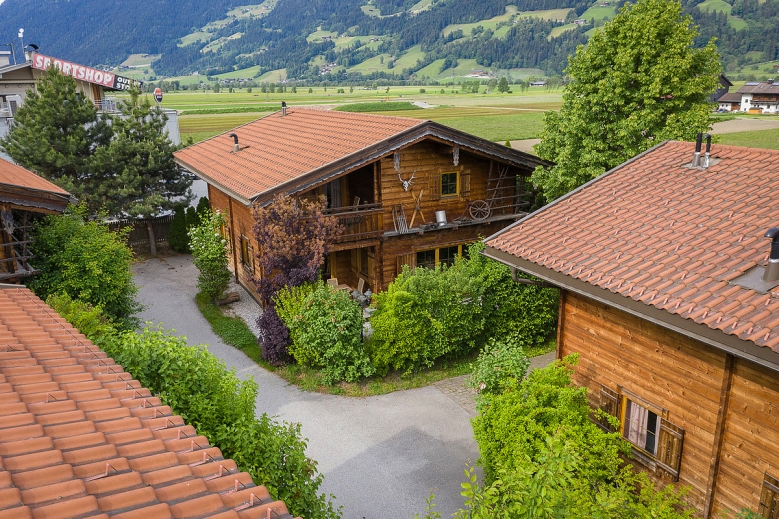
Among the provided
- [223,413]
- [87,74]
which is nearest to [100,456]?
[223,413]

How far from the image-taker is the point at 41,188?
Result: 15195 mm

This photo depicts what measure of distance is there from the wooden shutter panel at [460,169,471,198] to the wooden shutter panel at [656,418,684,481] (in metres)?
13.5

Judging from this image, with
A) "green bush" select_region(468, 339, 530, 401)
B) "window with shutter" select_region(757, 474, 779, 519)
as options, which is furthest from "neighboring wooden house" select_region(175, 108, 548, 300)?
"window with shutter" select_region(757, 474, 779, 519)

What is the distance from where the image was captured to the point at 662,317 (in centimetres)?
816

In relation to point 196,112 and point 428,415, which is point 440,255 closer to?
point 428,415

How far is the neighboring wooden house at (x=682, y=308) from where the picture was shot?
7.77 m

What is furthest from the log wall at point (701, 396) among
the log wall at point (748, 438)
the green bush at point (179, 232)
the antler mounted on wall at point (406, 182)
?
the green bush at point (179, 232)

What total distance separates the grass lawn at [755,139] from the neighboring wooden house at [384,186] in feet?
97.5

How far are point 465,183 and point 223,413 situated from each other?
605 inches

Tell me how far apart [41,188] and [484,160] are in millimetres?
13973

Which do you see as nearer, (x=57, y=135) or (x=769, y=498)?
(x=769, y=498)

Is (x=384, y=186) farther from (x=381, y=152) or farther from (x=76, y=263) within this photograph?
(x=76, y=263)

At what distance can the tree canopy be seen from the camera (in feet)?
68.1

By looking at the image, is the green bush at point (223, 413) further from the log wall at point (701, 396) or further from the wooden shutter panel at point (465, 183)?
the wooden shutter panel at point (465, 183)
